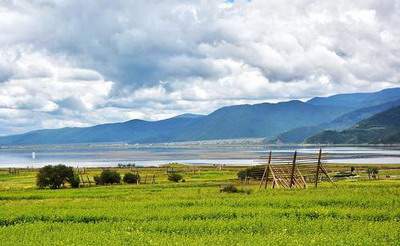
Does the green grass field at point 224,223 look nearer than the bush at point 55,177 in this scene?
Yes

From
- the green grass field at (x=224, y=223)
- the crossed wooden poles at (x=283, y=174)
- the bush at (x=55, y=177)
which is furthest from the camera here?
the bush at (x=55, y=177)

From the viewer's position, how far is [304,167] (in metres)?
61.2

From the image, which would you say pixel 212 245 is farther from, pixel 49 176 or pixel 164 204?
pixel 49 176

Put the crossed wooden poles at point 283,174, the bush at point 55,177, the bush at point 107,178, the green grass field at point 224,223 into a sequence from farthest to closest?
the bush at point 107,178, the bush at point 55,177, the crossed wooden poles at point 283,174, the green grass field at point 224,223

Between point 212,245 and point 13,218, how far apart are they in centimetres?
1563

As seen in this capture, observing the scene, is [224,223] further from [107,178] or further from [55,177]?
[107,178]

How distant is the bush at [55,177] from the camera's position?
72188 millimetres

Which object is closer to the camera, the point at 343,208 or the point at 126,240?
the point at 126,240

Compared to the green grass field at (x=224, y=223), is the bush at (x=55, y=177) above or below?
above

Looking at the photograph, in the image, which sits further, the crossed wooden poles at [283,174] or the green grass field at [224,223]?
the crossed wooden poles at [283,174]

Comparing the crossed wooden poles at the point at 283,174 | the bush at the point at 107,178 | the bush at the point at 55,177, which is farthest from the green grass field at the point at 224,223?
the bush at the point at 107,178

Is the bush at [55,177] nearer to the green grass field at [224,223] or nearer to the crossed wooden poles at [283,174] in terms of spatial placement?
the crossed wooden poles at [283,174]

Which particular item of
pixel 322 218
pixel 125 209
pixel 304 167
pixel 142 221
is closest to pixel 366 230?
pixel 322 218

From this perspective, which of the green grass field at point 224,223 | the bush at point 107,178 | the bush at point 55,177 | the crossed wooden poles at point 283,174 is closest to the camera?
the green grass field at point 224,223
